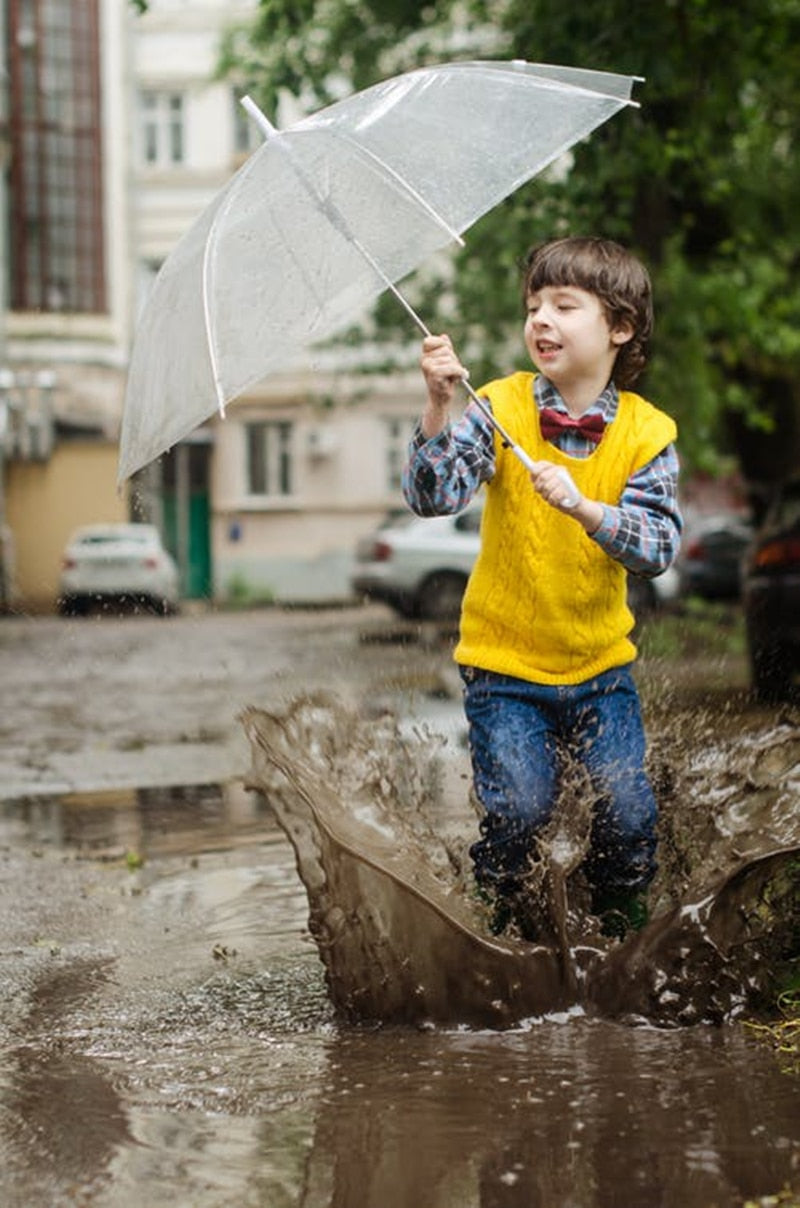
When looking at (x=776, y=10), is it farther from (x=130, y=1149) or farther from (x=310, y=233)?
(x=130, y=1149)

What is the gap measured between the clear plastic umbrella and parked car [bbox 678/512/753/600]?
93.5ft

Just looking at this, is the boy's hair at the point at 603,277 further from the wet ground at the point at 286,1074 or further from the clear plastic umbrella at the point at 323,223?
the wet ground at the point at 286,1074

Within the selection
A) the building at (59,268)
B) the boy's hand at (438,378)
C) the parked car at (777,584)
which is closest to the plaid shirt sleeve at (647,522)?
the boy's hand at (438,378)

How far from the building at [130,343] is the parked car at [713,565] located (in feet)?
20.7

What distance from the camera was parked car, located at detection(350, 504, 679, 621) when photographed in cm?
2753

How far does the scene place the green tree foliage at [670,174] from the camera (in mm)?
12328

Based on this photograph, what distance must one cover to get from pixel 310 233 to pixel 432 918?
1538mm

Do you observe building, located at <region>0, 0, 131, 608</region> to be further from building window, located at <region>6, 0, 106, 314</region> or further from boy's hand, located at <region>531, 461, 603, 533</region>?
boy's hand, located at <region>531, 461, 603, 533</region>

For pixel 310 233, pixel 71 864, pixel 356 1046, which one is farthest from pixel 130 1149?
pixel 71 864

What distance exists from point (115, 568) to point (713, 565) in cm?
940

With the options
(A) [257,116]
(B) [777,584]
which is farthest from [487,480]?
(B) [777,584]

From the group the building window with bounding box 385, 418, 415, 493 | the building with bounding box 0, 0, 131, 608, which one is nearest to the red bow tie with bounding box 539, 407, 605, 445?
the building with bounding box 0, 0, 131, 608

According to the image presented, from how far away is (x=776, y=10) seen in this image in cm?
1402

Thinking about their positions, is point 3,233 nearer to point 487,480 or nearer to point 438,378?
point 487,480
